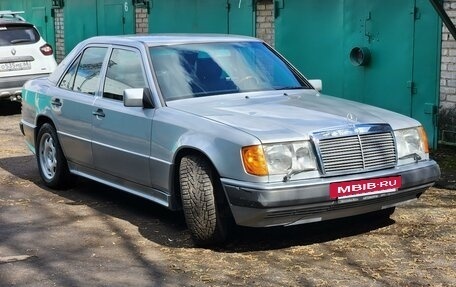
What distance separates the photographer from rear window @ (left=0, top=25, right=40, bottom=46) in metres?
14.2

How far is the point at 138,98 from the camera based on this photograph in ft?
21.4

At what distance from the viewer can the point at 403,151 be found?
610 centimetres

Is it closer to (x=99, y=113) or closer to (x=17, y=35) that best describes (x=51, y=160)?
(x=99, y=113)

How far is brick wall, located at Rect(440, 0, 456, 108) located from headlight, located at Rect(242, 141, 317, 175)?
15.7 ft

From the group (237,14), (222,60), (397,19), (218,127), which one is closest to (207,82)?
(222,60)

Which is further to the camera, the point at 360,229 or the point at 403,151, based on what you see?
the point at 360,229

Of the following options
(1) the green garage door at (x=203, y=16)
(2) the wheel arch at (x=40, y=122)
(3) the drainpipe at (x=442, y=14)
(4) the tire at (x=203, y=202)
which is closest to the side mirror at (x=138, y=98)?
(4) the tire at (x=203, y=202)

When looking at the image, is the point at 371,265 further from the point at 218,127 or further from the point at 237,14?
the point at 237,14

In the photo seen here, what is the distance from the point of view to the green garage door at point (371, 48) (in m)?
10.2

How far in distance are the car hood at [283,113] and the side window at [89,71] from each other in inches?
51.4

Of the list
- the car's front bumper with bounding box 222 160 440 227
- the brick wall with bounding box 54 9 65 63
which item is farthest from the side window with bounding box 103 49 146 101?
the brick wall with bounding box 54 9 65 63

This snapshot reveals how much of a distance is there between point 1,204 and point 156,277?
281cm

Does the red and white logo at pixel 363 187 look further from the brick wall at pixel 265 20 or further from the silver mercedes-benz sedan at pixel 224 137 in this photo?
the brick wall at pixel 265 20

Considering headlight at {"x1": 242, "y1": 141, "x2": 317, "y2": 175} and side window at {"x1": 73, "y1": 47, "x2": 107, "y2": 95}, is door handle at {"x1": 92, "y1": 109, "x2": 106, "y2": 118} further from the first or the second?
headlight at {"x1": 242, "y1": 141, "x2": 317, "y2": 175}
